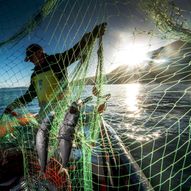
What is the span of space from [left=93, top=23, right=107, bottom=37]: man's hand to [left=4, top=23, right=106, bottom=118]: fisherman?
12 centimetres

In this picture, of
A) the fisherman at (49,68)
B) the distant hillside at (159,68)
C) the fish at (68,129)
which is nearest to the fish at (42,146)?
the fish at (68,129)

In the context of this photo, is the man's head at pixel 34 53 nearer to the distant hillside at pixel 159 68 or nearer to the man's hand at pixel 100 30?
the distant hillside at pixel 159 68

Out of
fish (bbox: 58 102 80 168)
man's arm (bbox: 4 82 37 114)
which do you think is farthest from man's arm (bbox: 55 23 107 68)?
fish (bbox: 58 102 80 168)

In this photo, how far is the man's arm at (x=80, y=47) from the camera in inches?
163

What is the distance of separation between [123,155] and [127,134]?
8.71m

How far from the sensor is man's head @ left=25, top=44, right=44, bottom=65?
4766mm

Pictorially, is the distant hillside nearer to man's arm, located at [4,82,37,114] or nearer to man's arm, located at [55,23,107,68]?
man's arm, located at [55,23,107,68]

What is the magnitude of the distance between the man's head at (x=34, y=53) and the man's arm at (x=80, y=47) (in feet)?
1.03

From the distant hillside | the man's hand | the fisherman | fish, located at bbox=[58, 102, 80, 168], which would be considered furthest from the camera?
the fisherman

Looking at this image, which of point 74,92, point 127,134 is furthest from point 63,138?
point 127,134

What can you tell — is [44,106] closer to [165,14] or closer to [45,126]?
[45,126]

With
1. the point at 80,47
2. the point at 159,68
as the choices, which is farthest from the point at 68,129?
the point at 159,68

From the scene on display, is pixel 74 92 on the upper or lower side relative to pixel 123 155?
upper

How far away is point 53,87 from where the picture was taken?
5.13 metres
